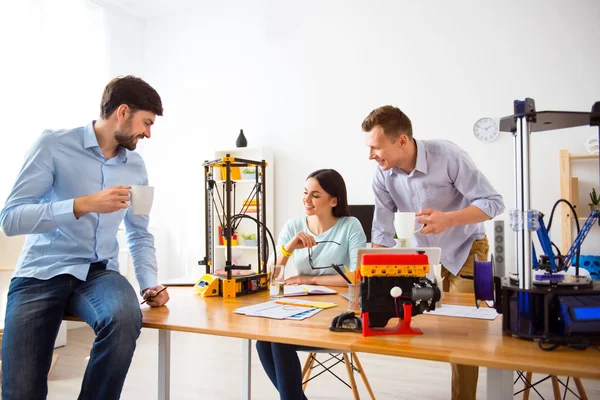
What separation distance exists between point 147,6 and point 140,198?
4.71 meters

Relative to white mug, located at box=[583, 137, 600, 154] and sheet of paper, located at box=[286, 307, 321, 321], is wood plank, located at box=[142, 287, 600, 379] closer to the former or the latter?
sheet of paper, located at box=[286, 307, 321, 321]

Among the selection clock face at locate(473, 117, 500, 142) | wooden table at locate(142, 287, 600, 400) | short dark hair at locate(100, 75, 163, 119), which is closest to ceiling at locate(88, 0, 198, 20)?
clock face at locate(473, 117, 500, 142)

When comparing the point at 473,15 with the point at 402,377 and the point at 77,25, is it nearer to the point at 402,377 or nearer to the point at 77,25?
the point at 402,377

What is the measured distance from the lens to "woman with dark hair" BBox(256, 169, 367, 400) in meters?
2.24

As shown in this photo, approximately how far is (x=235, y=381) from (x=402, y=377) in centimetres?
105

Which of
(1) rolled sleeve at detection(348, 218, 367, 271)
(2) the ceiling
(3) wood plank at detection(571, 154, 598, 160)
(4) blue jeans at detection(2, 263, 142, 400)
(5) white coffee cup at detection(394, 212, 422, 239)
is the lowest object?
(4) blue jeans at detection(2, 263, 142, 400)

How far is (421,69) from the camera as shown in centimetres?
448

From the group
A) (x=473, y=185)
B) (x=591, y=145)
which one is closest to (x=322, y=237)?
(x=473, y=185)

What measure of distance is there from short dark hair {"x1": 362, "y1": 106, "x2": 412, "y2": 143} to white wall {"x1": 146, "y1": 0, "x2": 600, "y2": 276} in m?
2.29

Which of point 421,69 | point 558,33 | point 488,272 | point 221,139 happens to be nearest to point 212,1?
point 221,139

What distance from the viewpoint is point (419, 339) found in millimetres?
1273

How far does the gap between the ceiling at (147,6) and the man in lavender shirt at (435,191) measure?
4145 mm

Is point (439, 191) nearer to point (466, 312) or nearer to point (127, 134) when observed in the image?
point (466, 312)

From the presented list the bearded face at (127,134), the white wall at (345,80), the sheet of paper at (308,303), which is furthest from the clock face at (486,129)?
the bearded face at (127,134)
